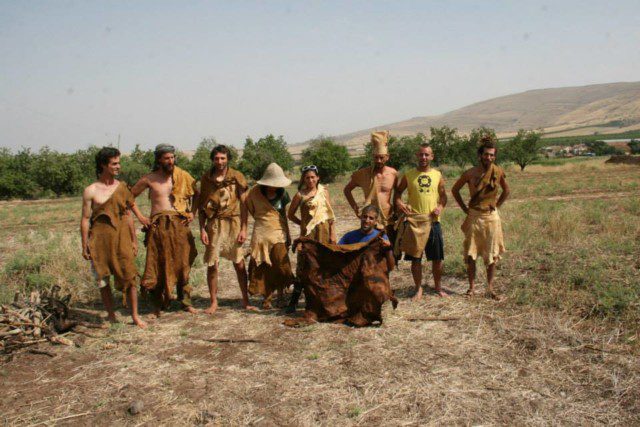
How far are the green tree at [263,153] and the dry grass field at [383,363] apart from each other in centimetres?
3666

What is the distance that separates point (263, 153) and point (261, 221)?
38729mm

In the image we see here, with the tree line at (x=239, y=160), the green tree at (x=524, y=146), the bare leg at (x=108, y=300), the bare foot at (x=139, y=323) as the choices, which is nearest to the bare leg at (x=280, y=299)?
the bare foot at (x=139, y=323)

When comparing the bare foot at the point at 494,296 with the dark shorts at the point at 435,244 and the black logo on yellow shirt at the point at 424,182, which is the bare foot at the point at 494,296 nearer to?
the dark shorts at the point at 435,244

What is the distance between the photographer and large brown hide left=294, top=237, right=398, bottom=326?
5.13m

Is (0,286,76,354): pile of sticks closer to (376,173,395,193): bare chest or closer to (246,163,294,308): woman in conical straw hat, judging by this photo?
(246,163,294,308): woman in conical straw hat

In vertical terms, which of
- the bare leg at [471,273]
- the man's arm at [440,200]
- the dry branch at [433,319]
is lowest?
the dry branch at [433,319]

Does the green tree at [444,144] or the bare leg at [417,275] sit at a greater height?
the green tree at [444,144]

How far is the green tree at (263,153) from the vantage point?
4288cm

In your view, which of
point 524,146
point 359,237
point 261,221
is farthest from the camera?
point 524,146

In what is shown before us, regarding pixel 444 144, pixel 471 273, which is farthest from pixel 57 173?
pixel 471 273

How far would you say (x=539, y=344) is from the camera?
435 cm

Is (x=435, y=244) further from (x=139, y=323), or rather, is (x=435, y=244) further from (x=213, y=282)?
(x=139, y=323)

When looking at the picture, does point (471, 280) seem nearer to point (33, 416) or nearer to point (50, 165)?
point (33, 416)

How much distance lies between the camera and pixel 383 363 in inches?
163
